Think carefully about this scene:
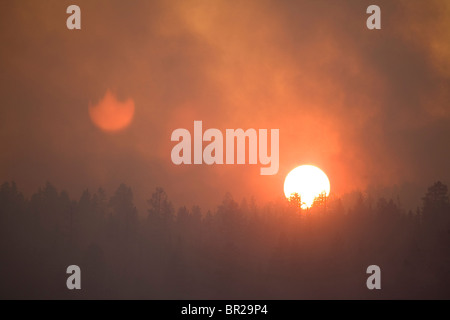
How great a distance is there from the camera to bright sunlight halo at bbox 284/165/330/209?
79.9m

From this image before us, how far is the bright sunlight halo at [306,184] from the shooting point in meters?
79.9

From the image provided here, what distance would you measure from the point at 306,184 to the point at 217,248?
22984mm

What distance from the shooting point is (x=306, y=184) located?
8638 centimetres

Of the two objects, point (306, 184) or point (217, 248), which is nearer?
point (217, 248)

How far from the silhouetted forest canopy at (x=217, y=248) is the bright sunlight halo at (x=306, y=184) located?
7.05 feet

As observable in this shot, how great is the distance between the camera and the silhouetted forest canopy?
64688 millimetres

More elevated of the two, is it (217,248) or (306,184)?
(306,184)

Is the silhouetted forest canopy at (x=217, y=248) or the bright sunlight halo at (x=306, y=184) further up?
the bright sunlight halo at (x=306, y=184)

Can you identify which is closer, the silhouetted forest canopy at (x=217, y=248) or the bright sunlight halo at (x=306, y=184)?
the silhouetted forest canopy at (x=217, y=248)

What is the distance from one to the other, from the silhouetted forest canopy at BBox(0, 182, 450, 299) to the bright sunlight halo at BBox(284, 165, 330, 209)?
7.05 feet

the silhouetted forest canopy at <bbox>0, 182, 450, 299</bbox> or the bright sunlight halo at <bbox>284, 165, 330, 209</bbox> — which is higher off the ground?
the bright sunlight halo at <bbox>284, 165, 330, 209</bbox>

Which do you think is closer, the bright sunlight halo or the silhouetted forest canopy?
the silhouetted forest canopy

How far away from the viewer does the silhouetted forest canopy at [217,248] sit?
64.7m
